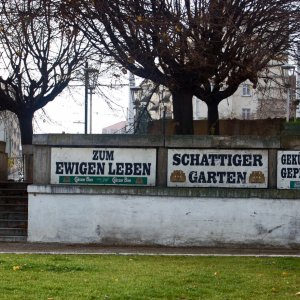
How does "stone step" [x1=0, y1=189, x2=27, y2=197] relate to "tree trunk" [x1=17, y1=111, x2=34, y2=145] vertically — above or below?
below

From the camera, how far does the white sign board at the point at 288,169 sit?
1700 cm

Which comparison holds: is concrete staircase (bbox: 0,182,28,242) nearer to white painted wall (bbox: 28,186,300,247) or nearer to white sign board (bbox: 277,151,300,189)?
white painted wall (bbox: 28,186,300,247)

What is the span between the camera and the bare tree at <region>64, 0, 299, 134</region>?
56.1 feet

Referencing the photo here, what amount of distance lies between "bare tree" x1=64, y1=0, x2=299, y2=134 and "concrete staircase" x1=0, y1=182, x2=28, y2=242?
16.1ft

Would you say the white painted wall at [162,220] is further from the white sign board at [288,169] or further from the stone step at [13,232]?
the stone step at [13,232]

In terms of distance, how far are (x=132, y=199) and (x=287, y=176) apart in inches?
146

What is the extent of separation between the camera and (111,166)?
17.2 metres

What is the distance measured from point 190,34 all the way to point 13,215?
22.1 feet

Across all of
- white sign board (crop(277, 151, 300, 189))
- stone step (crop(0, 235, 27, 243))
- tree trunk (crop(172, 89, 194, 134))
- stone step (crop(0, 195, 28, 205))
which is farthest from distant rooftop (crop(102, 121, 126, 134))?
white sign board (crop(277, 151, 300, 189))

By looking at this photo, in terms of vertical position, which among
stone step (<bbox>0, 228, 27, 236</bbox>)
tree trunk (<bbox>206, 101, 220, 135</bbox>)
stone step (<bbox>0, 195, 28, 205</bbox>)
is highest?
tree trunk (<bbox>206, 101, 220, 135</bbox>)

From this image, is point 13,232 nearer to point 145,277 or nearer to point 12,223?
point 12,223

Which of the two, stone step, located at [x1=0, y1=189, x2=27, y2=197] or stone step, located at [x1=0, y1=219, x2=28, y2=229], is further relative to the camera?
stone step, located at [x1=0, y1=189, x2=27, y2=197]

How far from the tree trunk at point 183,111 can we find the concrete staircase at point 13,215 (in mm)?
4816

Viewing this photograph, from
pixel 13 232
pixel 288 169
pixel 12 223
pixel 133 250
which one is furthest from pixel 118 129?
pixel 133 250
